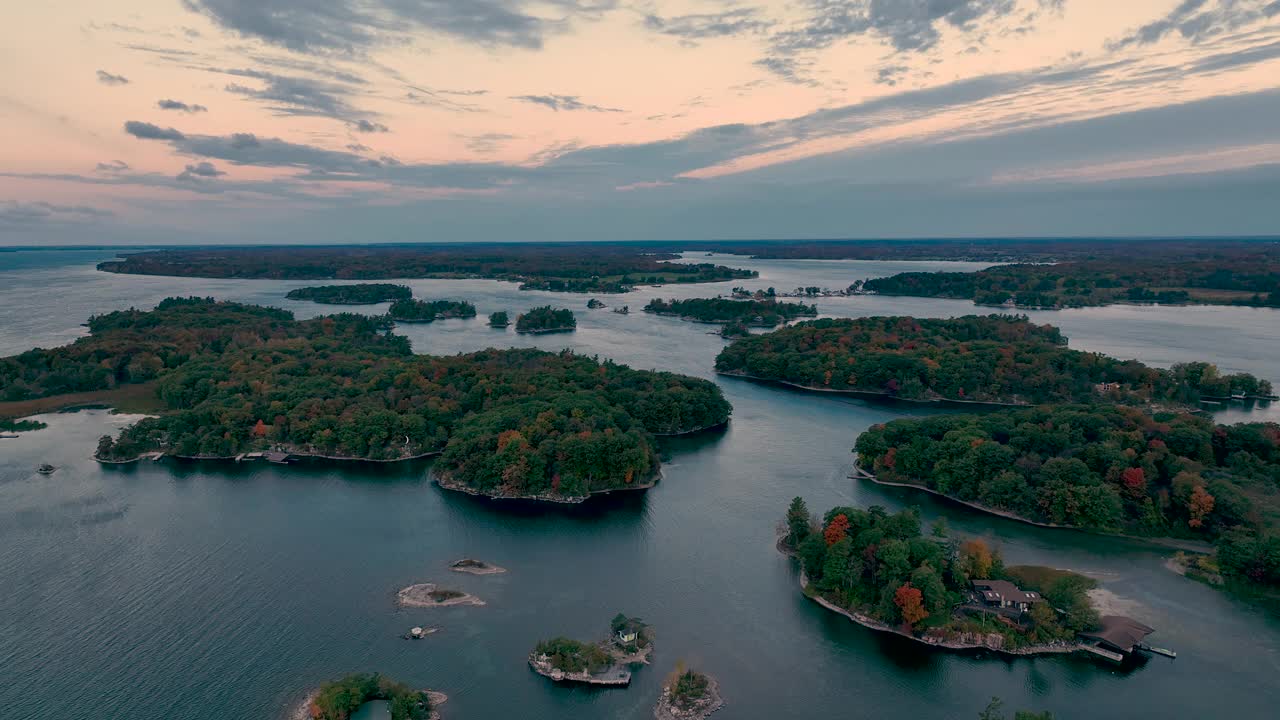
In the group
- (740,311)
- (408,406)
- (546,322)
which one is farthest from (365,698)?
(740,311)

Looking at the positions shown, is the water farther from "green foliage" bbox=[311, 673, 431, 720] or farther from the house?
the house

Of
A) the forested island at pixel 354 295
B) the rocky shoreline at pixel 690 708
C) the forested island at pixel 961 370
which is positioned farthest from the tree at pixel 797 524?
the forested island at pixel 354 295

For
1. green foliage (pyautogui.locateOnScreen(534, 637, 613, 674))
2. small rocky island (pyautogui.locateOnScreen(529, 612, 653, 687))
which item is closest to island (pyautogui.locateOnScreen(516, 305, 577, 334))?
small rocky island (pyautogui.locateOnScreen(529, 612, 653, 687))

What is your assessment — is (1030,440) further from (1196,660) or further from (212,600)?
(212,600)

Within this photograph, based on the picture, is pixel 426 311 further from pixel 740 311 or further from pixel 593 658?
pixel 593 658

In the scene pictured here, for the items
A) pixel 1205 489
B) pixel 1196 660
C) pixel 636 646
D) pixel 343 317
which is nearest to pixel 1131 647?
pixel 1196 660

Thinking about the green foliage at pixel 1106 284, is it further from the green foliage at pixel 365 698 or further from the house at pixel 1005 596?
the green foliage at pixel 365 698
